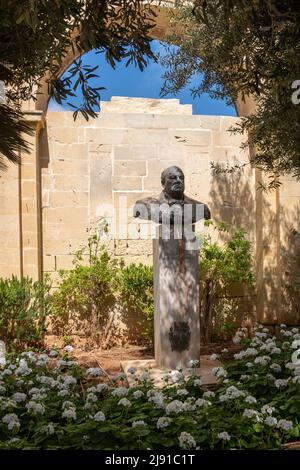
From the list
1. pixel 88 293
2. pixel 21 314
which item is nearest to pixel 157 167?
pixel 88 293

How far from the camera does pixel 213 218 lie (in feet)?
26.3

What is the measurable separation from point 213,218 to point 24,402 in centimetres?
494

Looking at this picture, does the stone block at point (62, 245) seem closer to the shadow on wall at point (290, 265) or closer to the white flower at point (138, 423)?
the shadow on wall at point (290, 265)

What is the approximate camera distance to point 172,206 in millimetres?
5672

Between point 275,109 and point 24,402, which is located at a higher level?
point 275,109

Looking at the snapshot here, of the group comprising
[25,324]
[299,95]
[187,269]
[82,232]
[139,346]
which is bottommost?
[139,346]

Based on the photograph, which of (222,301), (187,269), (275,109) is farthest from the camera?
(222,301)

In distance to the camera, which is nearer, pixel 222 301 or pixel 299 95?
pixel 299 95

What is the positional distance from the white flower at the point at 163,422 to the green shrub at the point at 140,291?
417cm

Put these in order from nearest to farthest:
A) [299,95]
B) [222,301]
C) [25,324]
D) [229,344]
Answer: [299,95] < [25,324] < [229,344] < [222,301]

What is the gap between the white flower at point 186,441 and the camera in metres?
2.74

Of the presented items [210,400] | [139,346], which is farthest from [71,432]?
[139,346]

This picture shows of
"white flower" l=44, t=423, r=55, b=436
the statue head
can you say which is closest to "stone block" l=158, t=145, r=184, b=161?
the statue head

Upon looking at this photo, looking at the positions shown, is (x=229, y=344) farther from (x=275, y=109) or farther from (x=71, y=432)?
(x=71, y=432)
